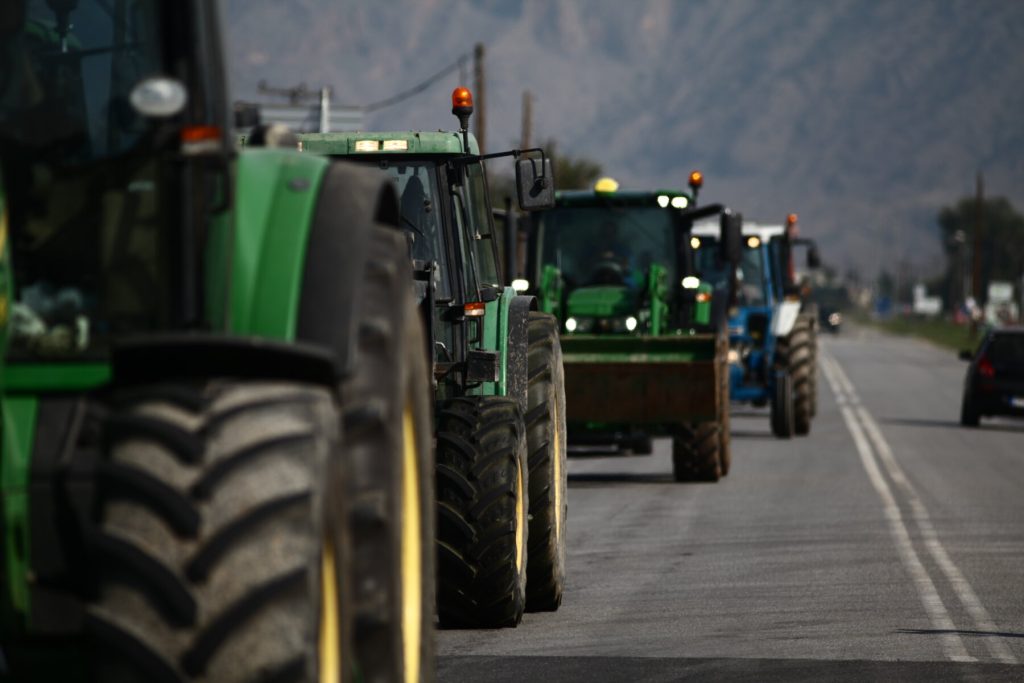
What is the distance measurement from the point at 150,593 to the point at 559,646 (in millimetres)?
6047

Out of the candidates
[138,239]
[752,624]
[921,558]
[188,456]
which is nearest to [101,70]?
[138,239]

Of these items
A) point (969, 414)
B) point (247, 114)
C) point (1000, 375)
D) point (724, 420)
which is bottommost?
point (969, 414)

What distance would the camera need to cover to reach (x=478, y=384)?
1136 cm

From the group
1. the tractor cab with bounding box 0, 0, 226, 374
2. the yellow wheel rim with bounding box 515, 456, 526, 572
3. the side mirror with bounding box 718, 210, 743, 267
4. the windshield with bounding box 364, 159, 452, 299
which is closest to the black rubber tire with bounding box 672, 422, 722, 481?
the side mirror with bounding box 718, 210, 743, 267

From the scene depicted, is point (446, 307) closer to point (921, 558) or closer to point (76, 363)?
point (921, 558)

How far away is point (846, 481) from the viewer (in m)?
22.5

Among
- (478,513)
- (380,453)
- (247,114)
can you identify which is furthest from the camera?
(478,513)

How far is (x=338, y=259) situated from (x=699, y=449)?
53.7 feet

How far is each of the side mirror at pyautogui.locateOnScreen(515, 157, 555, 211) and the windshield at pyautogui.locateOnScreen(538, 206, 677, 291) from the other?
1153cm

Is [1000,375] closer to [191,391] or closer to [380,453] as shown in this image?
[380,453]

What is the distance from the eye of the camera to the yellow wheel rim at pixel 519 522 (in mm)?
10344

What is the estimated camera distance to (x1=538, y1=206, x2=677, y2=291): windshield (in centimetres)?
2320

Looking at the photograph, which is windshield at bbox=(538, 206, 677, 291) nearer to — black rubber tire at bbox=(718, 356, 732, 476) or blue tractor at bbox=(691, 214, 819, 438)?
black rubber tire at bbox=(718, 356, 732, 476)

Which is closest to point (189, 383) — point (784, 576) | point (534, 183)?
point (534, 183)
